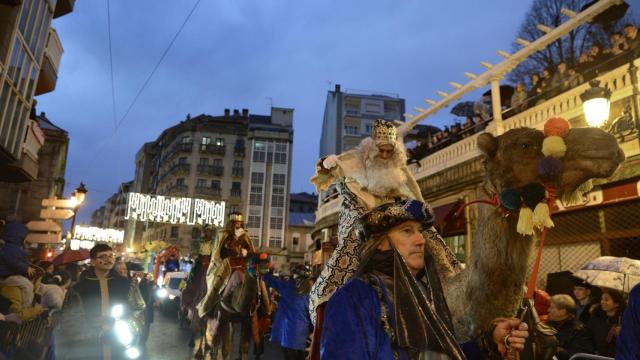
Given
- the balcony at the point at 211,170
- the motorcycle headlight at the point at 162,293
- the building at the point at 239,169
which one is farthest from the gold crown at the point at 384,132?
the balcony at the point at 211,170

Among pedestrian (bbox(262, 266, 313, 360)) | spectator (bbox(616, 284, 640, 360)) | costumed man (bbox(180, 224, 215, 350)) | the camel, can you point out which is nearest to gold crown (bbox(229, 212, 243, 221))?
costumed man (bbox(180, 224, 215, 350))

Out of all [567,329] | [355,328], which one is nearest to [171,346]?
[567,329]

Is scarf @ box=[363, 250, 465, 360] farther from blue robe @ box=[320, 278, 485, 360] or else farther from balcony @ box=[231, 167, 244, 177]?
balcony @ box=[231, 167, 244, 177]

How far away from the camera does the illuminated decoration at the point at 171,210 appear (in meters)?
21.6

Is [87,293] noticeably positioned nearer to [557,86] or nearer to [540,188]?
[540,188]

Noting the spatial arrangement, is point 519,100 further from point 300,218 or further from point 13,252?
point 300,218

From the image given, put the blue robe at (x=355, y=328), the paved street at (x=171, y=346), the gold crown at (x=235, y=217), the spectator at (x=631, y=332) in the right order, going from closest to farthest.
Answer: the blue robe at (x=355, y=328) → the spectator at (x=631, y=332) → the gold crown at (x=235, y=217) → the paved street at (x=171, y=346)

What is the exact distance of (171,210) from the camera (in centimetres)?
2248

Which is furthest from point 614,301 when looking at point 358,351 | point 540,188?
point 358,351

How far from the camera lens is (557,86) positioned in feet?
33.9

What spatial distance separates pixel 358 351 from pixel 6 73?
1324 centimetres

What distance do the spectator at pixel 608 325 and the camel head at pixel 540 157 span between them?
9.24 feet

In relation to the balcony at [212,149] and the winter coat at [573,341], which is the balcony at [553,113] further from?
the balcony at [212,149]

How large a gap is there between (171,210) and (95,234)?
24.4 meters
